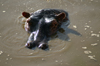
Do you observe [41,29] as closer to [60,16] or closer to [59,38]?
[59,38]

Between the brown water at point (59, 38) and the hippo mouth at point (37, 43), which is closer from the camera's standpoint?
the brown water at point (59, 38)

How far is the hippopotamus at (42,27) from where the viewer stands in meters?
6.04

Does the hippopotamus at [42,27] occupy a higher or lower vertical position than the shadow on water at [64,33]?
higher

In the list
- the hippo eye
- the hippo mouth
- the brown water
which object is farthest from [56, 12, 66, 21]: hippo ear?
the hippo mouth

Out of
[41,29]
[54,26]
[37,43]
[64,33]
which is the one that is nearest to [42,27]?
[41,29]

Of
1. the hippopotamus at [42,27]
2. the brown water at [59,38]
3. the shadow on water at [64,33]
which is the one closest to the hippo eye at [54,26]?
the hippopotamus at [42,27]

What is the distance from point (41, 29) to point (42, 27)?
96mm

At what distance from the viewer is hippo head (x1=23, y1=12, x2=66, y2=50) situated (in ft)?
19.8

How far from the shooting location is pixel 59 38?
6711 mm

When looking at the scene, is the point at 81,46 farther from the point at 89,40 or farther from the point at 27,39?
the point at 27,39

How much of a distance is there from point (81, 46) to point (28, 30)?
7.21ft

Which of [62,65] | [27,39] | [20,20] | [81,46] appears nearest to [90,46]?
[81,46]

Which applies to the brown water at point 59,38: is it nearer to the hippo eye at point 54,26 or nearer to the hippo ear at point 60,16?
the hippo eye at point 54,26

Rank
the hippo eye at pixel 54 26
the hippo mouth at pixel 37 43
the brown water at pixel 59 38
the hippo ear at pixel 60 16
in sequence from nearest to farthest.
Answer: the brown water at pixel 59 38 < the hippo mouth at pixel 37 43 < the hippo eye at pixel 54 26 < the hippo ear at pixel 60 16
